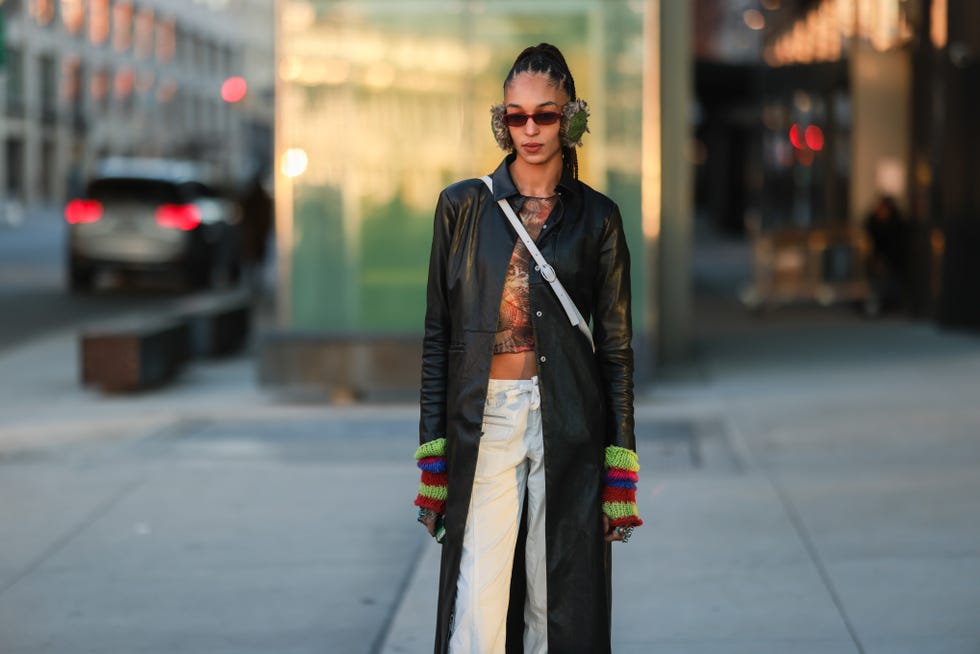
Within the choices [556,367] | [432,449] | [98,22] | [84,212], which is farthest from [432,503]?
[98,22]

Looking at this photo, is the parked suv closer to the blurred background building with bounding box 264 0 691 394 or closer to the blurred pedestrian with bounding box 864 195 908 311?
the blurred pedestrian with bounding box 864 195 908 311

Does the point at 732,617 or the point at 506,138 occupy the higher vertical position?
the point at 506,138

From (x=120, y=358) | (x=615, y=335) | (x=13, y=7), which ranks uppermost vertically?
(x=13, y=7)

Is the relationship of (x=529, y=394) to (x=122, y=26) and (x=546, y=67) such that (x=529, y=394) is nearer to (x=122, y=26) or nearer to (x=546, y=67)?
(x=546, y=67)

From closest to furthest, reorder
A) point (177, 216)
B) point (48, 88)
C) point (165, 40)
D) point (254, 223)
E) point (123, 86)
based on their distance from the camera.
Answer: point (254, 223) < point (177, 216) < point (48, 88) < point (123, 86) < point (165, 40)

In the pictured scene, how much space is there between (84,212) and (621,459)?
1992 centimetres

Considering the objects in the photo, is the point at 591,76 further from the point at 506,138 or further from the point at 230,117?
the point at 230,117

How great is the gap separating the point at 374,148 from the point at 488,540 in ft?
27.4

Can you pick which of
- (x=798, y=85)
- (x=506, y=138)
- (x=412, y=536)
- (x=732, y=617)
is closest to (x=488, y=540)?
(x=506, y=138)

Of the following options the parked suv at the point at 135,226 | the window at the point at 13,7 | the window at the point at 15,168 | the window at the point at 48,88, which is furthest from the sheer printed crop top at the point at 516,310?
the window at the point at 48,88

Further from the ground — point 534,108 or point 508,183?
point 534,108

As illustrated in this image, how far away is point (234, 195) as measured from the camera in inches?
1212

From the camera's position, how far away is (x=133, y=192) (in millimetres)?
23094

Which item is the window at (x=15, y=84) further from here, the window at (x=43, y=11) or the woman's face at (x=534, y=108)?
the woman's face at (x=534, y=108)
